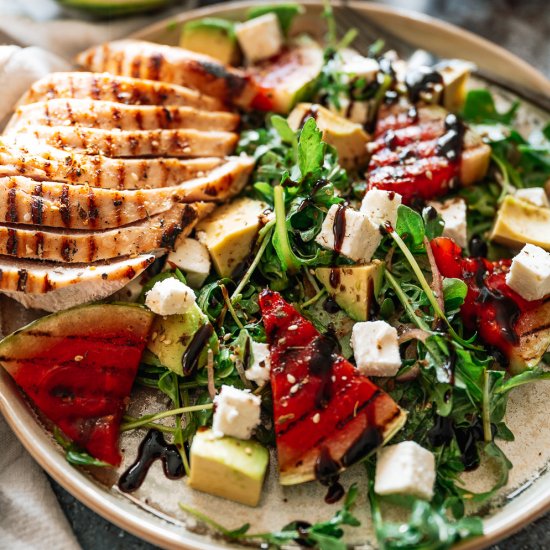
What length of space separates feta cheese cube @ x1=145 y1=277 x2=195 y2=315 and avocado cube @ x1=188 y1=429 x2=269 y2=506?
0.55m

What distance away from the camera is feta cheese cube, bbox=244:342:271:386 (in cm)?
278

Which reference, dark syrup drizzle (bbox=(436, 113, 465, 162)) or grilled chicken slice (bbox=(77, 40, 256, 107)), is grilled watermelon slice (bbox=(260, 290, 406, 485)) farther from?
grilled chicken slice (bbox=(77, 40, 256, 107))

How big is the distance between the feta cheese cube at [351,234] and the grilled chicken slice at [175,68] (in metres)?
1.21

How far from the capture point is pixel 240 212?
3342 mm

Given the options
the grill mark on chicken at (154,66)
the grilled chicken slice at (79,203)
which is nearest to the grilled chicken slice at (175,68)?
the grill mark on chicken at (154,66)

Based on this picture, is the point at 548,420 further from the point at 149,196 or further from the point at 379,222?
the point at 149,196

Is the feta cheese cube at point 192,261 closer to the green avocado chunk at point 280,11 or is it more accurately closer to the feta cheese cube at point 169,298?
the feta cheese cube at point 169,298

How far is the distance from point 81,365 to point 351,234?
4.34 feet

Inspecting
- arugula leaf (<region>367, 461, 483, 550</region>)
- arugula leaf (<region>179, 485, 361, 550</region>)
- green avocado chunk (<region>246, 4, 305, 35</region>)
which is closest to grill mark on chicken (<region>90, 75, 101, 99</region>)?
green avocado chunk (<region>246, 4, 305, 35</region>)

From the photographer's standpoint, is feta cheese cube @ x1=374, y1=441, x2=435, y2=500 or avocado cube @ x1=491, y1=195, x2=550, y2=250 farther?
avocado cube @ x1=491, y1=195, x2=550, y2=250

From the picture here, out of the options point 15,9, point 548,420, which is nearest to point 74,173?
point 15,9

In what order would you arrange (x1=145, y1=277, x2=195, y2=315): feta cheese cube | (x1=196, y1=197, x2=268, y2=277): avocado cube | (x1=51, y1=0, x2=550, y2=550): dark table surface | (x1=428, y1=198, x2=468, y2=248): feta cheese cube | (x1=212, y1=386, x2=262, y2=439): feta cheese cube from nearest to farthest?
(x1=212, y1=386, x2=262, y2=439): feta cheese cube < (x1=145, y1=277, x2=195, y2=315): feta cheese cube < (x1=196, y1=197, x2=268, y2=277): avocado cube < (x1=428, y1=198, x2=468, y2=248): feta cheese cube < (x1=51, y1=0, x2=550, y2=550): dark table surface

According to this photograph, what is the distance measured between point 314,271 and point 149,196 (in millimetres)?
865

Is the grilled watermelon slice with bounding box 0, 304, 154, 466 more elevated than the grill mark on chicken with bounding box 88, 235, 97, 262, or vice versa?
the grill mark on chicken with bounding box 88, 235, 97, 262
